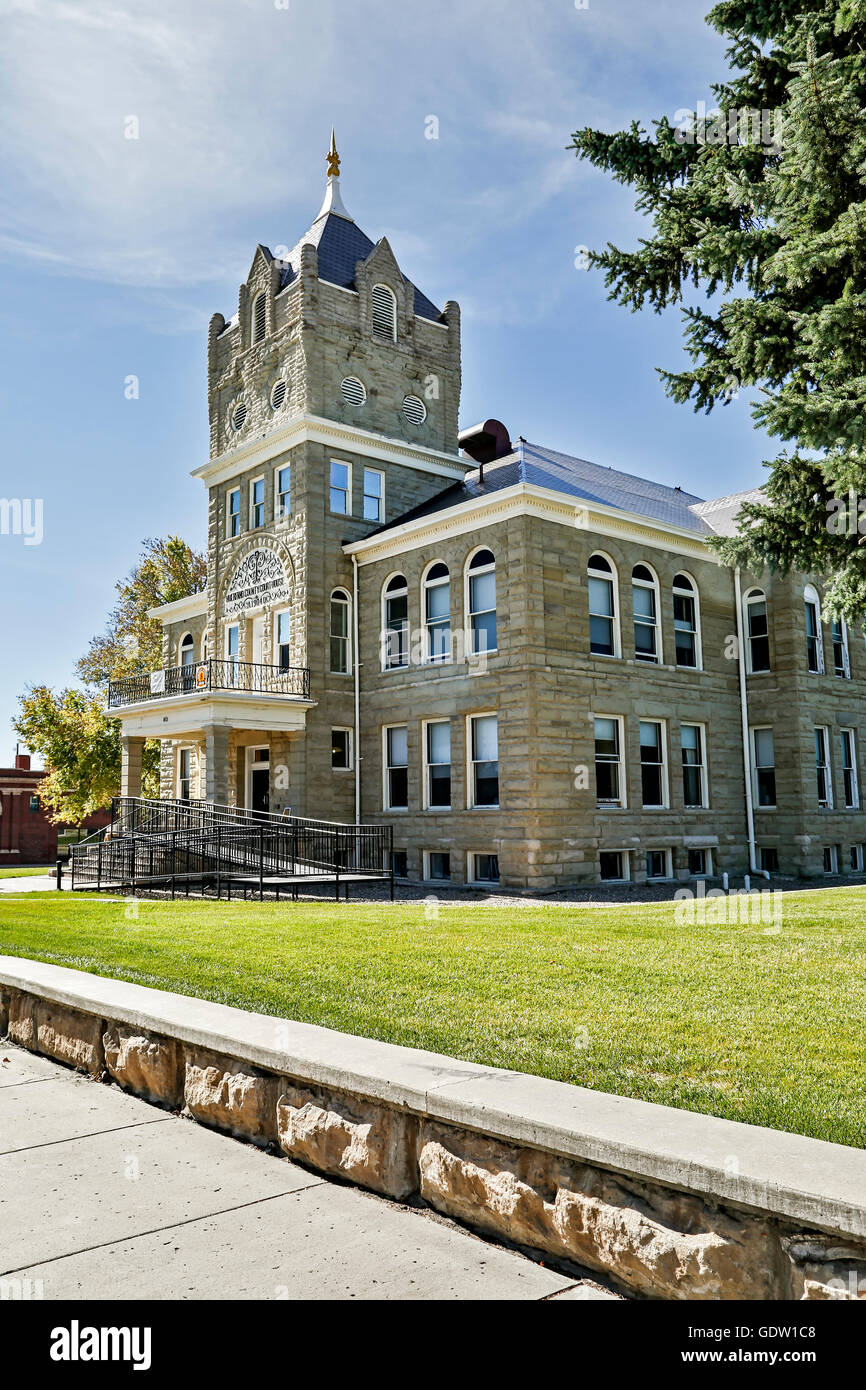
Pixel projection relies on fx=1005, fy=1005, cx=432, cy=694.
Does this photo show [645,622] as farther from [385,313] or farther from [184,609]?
[184,609]

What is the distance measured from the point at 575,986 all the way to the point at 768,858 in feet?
71.4

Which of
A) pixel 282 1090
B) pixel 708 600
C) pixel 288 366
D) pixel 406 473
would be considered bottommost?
pixel 282 1090

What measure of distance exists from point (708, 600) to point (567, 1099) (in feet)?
79.5

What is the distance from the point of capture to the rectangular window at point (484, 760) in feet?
75.0

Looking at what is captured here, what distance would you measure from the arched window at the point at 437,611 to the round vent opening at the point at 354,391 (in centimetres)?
649

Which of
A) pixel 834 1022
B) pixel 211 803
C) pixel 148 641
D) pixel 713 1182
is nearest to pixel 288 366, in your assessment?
pixel 211 803

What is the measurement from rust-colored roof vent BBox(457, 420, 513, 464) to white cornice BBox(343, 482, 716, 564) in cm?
481

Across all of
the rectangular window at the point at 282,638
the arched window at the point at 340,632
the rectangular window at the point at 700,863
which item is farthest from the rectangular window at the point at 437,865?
the rectangular window at the point at 282,638

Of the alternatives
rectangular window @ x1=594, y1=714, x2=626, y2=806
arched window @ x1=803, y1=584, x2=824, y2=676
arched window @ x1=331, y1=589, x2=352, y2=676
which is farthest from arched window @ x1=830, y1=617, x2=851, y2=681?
arched window @ x1=331, y1=589, x2=352, y2=676

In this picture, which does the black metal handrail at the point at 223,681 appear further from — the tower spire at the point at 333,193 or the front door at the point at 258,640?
the tower spire at the point at 333,193

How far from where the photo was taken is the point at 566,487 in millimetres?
24422

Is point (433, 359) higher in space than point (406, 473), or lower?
higher
